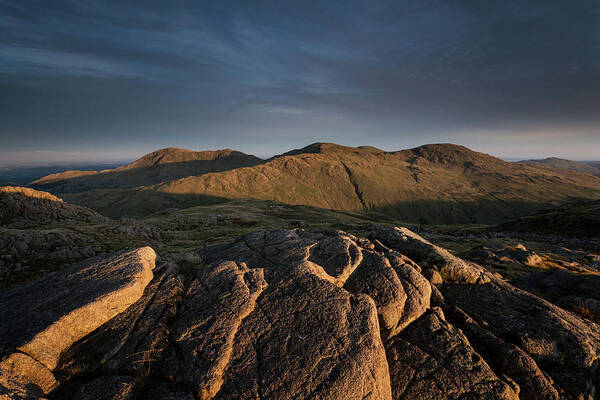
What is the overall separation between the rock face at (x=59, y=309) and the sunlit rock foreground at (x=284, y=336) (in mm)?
66

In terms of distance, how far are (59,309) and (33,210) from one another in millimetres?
62093

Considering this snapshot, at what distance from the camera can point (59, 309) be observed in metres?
12.7

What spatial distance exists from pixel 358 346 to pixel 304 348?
9.02 feet

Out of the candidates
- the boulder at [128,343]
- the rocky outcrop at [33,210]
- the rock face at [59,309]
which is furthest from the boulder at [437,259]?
the rocky outcrop at [33,210]

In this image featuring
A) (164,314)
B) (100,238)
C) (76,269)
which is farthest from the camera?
(100,238)

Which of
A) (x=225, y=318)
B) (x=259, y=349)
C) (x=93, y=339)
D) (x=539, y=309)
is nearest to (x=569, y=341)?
(x=539, y=309)

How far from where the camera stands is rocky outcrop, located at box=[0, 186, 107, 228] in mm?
48625

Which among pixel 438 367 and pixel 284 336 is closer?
pixel 438 367

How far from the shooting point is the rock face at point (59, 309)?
1026 centimetres

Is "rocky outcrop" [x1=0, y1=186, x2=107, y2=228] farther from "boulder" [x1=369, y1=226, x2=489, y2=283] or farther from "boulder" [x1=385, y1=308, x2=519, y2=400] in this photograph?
"boulder" [x1=385, y1=308, x2=519, y2=400]

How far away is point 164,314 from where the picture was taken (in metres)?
13.4

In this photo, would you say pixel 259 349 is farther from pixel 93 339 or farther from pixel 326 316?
pixel 93 339

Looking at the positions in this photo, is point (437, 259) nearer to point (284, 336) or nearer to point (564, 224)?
point (284, 336)

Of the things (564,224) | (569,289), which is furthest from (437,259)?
(564,224)
